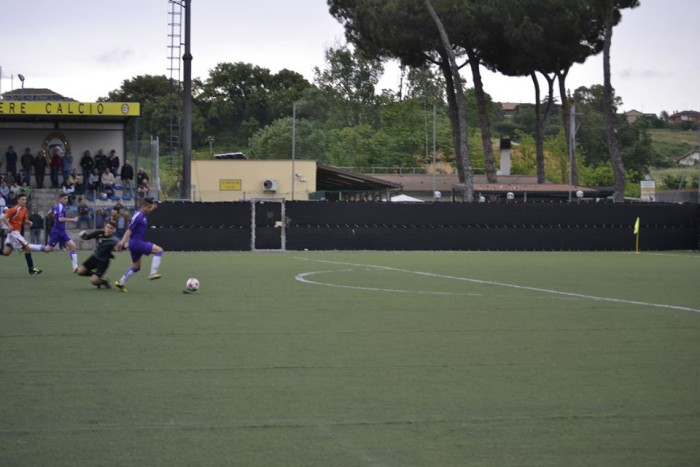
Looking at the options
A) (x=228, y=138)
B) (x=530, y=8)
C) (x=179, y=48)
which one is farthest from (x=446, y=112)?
(x=179, y=48)

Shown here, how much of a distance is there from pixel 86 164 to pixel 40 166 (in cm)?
177

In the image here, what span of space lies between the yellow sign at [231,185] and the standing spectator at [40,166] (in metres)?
12.0

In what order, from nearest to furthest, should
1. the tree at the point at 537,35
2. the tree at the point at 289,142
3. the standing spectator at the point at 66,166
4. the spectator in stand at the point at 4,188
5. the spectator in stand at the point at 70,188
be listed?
the spectator in stand at the point at 4,188, the spectator in stand at the point at 70,188, the standing spectator at the point at 66,166, the tree at the point at 537,35, the tree at the point at 289,142

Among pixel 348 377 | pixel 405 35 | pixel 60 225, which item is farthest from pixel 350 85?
pixel 348 377

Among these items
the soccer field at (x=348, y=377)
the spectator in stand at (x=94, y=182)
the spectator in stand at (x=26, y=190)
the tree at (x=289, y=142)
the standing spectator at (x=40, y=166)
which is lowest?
the soccer field at (x=348, y=377)

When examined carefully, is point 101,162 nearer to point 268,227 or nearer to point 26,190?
point 26,190

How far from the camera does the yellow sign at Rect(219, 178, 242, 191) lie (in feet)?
174

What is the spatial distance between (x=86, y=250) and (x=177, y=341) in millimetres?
27407

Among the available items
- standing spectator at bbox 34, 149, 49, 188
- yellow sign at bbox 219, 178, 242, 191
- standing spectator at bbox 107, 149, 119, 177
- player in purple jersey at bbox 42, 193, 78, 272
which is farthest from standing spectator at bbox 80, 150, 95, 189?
player in purple jersey at bbox 42, 193, 78, 272

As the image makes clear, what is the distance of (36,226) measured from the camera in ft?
129

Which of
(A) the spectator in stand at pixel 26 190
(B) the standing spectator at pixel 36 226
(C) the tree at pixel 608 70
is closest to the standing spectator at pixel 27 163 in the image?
(A) the spectator in stand at pixel 26 190

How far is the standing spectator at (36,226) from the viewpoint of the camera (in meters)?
39.0

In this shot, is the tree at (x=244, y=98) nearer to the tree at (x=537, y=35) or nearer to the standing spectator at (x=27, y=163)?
the tree at (x=537, y=35)

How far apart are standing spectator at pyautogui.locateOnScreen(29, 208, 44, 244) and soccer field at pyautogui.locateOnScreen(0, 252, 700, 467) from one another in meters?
20.4
